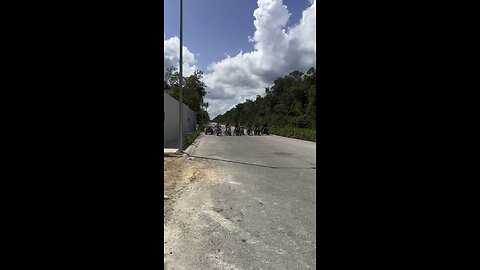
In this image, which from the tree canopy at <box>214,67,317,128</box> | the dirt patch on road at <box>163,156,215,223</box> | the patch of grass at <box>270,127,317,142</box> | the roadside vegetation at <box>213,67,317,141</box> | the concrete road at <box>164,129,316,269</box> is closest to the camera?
the concrete road at <box>164,129,316,269</box>

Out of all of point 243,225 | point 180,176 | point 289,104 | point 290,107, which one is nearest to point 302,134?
point 180,176

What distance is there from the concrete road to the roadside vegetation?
1663 centimetres

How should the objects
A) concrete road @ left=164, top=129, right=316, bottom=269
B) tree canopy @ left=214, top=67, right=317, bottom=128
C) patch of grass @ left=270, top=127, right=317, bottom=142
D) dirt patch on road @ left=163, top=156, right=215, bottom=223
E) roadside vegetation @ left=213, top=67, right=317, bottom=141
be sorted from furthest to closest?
tree canopy @ left=214, top=67, right=317, bottom=128, roadside vegetation @ left=213, top=67, right=317, bottom=141, patch of grass @ left=270, top=127, right=317, bottom=142, dirt patch on road @ left=163, top=156, right=215, bottom=223, concrete road @ left=164, top=129, right=316, bottom=269

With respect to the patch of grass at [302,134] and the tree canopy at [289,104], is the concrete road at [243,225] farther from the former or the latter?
the tree canopy at [289,104]

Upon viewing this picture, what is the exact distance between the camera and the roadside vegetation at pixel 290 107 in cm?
3275

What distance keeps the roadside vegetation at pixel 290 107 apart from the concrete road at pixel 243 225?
54.6 feet

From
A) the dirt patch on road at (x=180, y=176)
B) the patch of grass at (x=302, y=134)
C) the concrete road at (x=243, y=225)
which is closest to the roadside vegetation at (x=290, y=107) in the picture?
the patch of grass at (x=302, y=134)

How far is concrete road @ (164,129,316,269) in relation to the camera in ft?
9.58

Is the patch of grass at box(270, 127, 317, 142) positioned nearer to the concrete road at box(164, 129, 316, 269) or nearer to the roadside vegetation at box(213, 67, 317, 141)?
the roadside vegetation at box(213, 67, 317, 141)

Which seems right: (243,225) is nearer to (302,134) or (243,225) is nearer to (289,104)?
(302,134)

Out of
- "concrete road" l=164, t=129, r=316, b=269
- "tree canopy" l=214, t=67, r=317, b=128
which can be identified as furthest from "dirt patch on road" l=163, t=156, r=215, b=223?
"tree canopy" l=214, t=67, r=317, b=128
